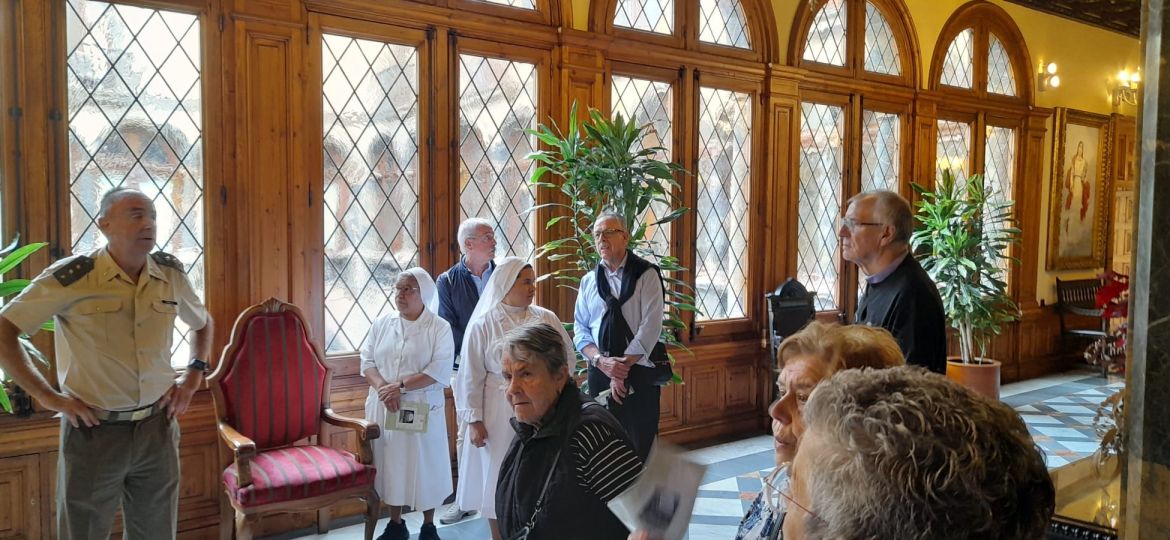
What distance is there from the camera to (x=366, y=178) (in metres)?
4.44

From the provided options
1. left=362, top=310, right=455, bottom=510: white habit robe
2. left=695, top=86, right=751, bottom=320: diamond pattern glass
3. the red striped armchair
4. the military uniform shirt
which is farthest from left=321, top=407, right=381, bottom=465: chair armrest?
left=695, top=86, right=751, bottom=320: diamond pattern glass

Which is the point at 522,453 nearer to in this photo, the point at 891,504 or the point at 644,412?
the point at 891,504

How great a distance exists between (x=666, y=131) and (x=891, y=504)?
5071 mm

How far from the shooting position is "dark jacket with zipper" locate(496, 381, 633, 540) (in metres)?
1.93

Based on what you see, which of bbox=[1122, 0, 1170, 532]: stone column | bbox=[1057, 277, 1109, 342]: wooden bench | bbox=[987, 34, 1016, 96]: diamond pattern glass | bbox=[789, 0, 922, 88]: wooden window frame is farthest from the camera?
bbox=[1057, 277, 1109, 342]: wooden bench

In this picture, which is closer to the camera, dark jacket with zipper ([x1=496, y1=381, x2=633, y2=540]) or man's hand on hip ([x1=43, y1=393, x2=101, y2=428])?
dark jacket with zipper ([x1=496, y1=381, x2=633, y2=540])

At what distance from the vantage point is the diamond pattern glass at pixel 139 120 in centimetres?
365

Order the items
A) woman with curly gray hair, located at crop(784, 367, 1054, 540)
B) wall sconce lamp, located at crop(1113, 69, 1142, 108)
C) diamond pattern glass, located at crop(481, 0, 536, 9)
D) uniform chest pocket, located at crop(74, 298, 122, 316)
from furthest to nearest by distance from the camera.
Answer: wall sconce lamp, located at crop(1113, 69, 1142, 108) → diamond pattern glass, located at crop(481, 0, 536, 9) → uniform chest pocket, located at crop(74, 298, 122, 316) → woman with curly gray hair, located at crop(784, 367, 1054, 540)

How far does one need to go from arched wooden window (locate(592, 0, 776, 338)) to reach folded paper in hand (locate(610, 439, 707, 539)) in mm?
3879

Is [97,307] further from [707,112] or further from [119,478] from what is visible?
[707,112]

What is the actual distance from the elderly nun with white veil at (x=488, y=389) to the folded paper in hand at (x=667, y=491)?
1.94m

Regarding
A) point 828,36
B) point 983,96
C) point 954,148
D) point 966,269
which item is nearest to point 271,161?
point 828,36

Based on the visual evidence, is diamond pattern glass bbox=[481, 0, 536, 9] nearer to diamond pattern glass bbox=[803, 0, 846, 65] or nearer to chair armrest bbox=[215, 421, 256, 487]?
diamond pattern glass bbox=[803, 0, 846, 65]

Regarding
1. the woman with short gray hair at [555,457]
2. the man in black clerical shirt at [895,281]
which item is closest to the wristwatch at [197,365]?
the woman with short gray hair at [555,457]
